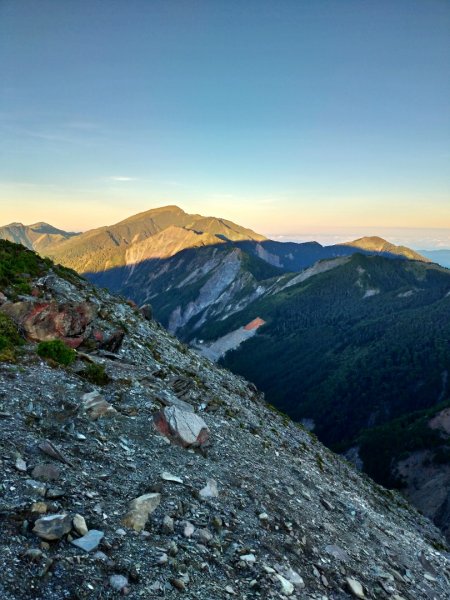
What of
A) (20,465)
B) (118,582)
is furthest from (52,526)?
(20,465)

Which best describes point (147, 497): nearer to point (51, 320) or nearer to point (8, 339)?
point (8, 339)

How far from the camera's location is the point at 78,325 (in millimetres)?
22641

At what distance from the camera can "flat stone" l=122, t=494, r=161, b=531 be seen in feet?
32.4

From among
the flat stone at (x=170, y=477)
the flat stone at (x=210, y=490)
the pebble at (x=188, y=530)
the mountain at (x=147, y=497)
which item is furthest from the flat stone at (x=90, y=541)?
the flat stone at (x=210, y=490)

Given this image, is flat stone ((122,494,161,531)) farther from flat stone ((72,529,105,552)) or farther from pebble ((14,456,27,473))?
pebble ((14,456,27,473))

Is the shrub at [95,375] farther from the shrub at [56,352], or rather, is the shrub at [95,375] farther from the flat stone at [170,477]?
the flat stone at [170,477]

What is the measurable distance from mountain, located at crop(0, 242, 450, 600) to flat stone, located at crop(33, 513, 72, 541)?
3 cm

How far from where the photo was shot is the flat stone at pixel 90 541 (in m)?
8.48

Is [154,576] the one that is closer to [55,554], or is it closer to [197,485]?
[55,554]

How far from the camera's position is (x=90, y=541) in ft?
28.5

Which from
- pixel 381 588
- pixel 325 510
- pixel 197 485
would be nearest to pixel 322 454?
pixel 325 510

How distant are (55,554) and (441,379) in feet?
699

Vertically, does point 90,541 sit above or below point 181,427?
above

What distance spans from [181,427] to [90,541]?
822 centimetres
